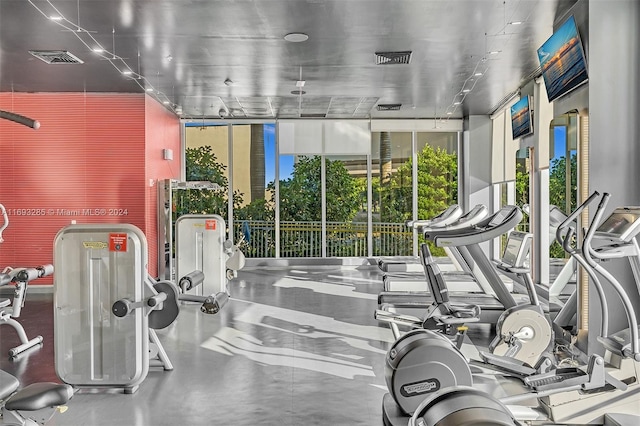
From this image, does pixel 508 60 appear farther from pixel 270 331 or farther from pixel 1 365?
pixel 1 365

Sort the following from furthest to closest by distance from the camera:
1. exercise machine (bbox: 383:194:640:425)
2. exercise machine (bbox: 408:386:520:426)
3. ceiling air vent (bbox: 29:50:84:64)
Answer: ceiling air vent (bbox: 29:50:84:64) < exercise machine (bbox: 383:194:640:425) < exercise machine (bbox: 408:386:520:426)

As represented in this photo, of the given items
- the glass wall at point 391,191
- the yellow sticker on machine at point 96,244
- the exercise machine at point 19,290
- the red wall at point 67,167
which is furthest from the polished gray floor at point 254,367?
the glass wall at point 391,191

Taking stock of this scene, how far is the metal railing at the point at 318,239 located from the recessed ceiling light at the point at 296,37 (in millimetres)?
6471

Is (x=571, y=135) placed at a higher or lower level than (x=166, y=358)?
higher

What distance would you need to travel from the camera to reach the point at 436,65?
7.54 metres

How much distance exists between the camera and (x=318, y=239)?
40.8 ft

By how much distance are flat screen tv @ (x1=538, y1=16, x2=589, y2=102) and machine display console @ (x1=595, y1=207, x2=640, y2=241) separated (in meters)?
2.14

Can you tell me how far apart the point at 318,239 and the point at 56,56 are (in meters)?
6.94

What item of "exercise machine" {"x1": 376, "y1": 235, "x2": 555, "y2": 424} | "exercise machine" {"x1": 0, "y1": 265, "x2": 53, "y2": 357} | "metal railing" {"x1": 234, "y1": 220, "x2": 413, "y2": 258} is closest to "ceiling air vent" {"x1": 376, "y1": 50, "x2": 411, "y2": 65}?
"exercise machine" {"x1": 376, "y1": 235, "x2": 555, "y2": 424}

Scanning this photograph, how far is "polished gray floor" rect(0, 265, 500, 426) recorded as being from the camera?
380 cm

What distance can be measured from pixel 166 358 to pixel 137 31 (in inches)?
139

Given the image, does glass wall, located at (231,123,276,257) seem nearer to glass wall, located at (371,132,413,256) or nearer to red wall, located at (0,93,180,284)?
glass wall, located at (371,132,413,256)

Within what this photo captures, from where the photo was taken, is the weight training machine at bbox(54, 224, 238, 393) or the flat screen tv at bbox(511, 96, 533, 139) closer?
the weight training machine at bbox(54, 224, 238, 393)

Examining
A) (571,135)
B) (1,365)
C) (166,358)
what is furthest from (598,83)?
(1,365)
